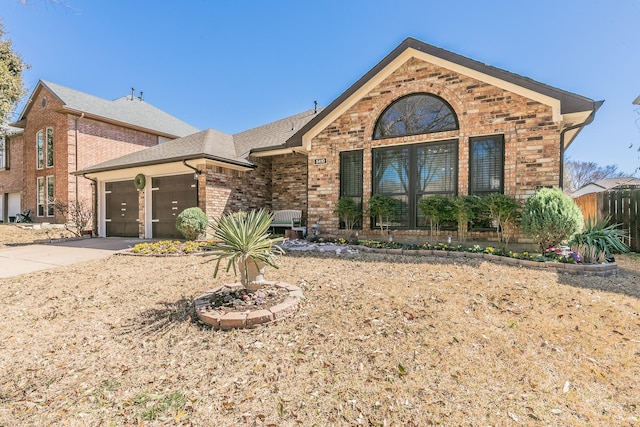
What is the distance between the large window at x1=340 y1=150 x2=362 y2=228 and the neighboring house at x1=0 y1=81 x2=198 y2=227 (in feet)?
45.1

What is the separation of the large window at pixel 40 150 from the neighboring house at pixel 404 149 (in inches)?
354

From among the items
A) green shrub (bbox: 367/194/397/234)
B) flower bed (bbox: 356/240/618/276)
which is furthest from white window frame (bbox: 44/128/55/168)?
flower bed (bbox: 356/240/618/276)

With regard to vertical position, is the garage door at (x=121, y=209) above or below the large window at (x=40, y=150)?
below

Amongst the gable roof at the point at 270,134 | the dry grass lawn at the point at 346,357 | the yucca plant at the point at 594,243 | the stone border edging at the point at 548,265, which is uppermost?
the gable roof at the point at 270,134

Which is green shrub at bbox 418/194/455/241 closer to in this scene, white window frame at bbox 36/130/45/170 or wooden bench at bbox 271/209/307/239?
wooden bench at bbox 271/209/307/239

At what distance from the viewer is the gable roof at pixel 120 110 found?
15164mm

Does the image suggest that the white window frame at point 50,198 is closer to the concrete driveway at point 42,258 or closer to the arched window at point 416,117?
the concrete driveway at point 42,258

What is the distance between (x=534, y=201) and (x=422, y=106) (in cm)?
364

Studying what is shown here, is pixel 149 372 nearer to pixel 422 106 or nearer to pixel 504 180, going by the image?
pixel 504 180

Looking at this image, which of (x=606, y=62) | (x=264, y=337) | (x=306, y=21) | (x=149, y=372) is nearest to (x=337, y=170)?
(x=306, y=21)

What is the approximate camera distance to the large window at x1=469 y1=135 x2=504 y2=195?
6898 mm

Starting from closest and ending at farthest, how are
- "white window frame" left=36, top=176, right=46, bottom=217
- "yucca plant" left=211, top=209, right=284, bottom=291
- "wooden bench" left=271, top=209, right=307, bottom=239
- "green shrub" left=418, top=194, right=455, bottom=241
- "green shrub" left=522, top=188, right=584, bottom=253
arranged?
"yucca plant" left=211, top=209, right=284, bottom=291 → "green shrub" left=522, top=188, right=584, bottom=253 → "green shrub" left=418, top=194, right=455, bottom=241 → "wooden bench" left=271, top=209, right=307, bottom=239 → "white window frame" left=36, top=176, right=46, bottom=217

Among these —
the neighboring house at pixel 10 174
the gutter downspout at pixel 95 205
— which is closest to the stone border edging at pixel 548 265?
the gutter downspout at pixel 95 205

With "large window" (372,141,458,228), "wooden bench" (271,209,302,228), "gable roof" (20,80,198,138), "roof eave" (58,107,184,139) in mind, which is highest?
"gable roof" (20,80,198,138)
